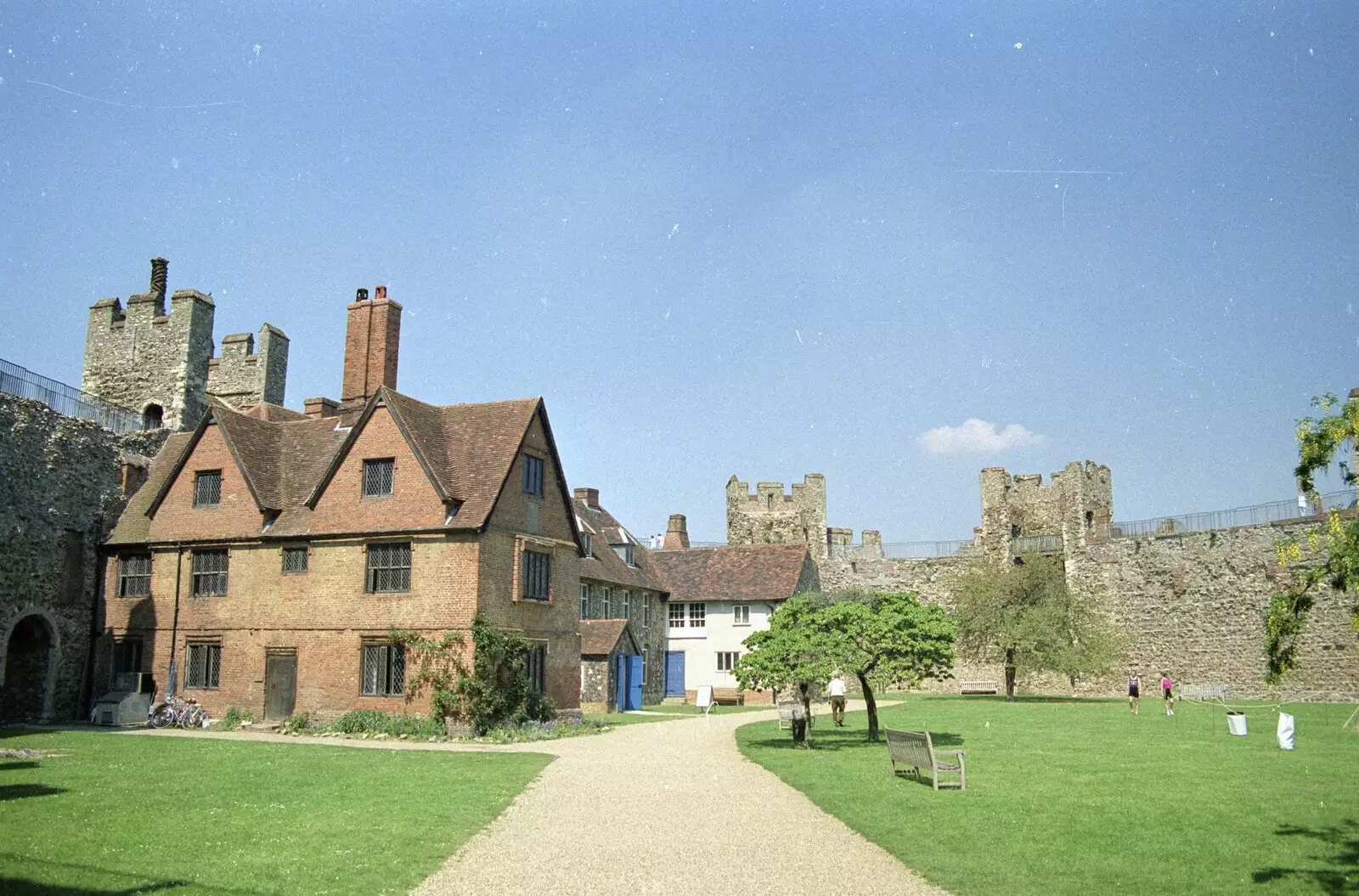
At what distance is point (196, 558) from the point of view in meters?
32.4

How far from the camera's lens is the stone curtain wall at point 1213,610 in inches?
1743

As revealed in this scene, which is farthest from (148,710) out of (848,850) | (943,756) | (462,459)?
(848,850)

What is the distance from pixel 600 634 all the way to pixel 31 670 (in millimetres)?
19088

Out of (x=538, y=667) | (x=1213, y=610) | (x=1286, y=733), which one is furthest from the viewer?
(x=1213, y=610)

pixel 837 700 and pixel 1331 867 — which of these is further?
pixel 837 700

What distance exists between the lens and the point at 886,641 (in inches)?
981

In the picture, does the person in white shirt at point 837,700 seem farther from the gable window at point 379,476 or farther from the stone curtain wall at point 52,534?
the stone curtain wall at point 52,534

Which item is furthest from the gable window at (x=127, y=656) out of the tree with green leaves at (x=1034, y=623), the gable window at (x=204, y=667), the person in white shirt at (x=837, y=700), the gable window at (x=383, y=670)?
the tree with green leaves at (x=1034, y=623)

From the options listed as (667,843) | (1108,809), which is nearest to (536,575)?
(667,843)

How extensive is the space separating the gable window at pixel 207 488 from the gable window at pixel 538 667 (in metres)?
11.2

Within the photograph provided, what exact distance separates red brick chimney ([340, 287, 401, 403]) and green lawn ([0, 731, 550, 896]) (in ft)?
43.5

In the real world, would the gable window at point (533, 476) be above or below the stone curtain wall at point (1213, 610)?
above

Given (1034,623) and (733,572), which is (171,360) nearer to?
(733,572)

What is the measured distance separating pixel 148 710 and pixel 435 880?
78.2ft
